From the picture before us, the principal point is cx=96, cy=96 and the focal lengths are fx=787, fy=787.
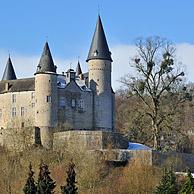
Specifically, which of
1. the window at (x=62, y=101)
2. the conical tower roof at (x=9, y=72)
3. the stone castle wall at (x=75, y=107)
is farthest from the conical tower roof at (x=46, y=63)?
the conical tower roof at (x=9, y=72)

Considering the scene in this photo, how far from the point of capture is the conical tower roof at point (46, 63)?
58.0 m

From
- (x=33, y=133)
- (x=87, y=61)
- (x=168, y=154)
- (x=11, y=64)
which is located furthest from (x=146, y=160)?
(x=11, y=64)

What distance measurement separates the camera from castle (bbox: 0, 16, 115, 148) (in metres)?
57.6

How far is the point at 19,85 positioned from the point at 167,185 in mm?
22057

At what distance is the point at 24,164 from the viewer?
166ft

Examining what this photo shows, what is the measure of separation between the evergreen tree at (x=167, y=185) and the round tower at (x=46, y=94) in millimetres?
15721

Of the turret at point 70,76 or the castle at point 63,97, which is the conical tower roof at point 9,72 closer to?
the castle at point 63,97

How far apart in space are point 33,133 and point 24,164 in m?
5.22

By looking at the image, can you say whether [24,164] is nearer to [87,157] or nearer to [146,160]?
[87,157]

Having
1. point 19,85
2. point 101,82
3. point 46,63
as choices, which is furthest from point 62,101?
point 19,85

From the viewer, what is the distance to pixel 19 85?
60.7 m

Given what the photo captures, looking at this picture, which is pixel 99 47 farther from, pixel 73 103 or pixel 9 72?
pixel 9 72

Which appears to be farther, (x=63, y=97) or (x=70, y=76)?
(x=70, y=76)

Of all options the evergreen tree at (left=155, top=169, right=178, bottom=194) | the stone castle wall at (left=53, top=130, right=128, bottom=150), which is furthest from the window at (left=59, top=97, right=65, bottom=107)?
the evergreen tree at (left=155, top=169, right=178, bottom=194)
